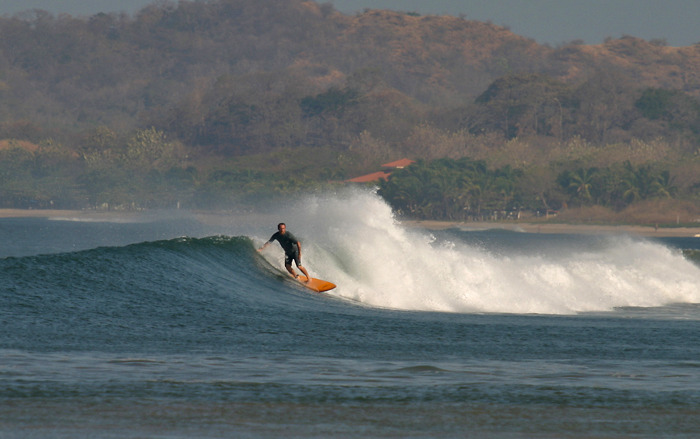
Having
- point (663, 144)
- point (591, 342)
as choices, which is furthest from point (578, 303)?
point (663, 144)

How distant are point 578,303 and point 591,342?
32.2ft

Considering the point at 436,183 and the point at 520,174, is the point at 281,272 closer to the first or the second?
the point at 436,183

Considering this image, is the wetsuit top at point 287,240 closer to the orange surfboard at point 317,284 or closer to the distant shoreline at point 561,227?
the orange surfboard at point 317,284

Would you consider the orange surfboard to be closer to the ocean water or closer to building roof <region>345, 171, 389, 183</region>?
the ocean water

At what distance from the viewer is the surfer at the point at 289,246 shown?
23.2 meters

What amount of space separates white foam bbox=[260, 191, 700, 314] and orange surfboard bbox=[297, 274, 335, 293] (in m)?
0.49

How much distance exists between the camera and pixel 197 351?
1441cm

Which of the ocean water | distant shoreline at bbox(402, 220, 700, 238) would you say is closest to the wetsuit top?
the ocean water

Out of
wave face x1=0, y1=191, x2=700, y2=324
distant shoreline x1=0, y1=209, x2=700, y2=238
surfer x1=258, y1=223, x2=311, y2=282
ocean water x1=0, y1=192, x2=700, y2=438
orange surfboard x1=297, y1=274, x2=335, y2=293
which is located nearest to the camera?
ocean water x1=0, y1=192, x2=700, y2=438

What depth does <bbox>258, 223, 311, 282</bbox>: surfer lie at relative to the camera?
23203 millimetres

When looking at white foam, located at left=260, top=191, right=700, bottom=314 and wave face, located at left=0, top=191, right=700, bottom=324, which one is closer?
wave face, located at left=0, top=191, right=700, bottom=324

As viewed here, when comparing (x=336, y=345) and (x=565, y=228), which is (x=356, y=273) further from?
(x=565, y=228)

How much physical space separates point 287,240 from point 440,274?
5.21 metres

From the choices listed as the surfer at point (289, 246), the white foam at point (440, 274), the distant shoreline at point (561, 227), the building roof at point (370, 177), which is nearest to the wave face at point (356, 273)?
the white foam at point (440, 274)
